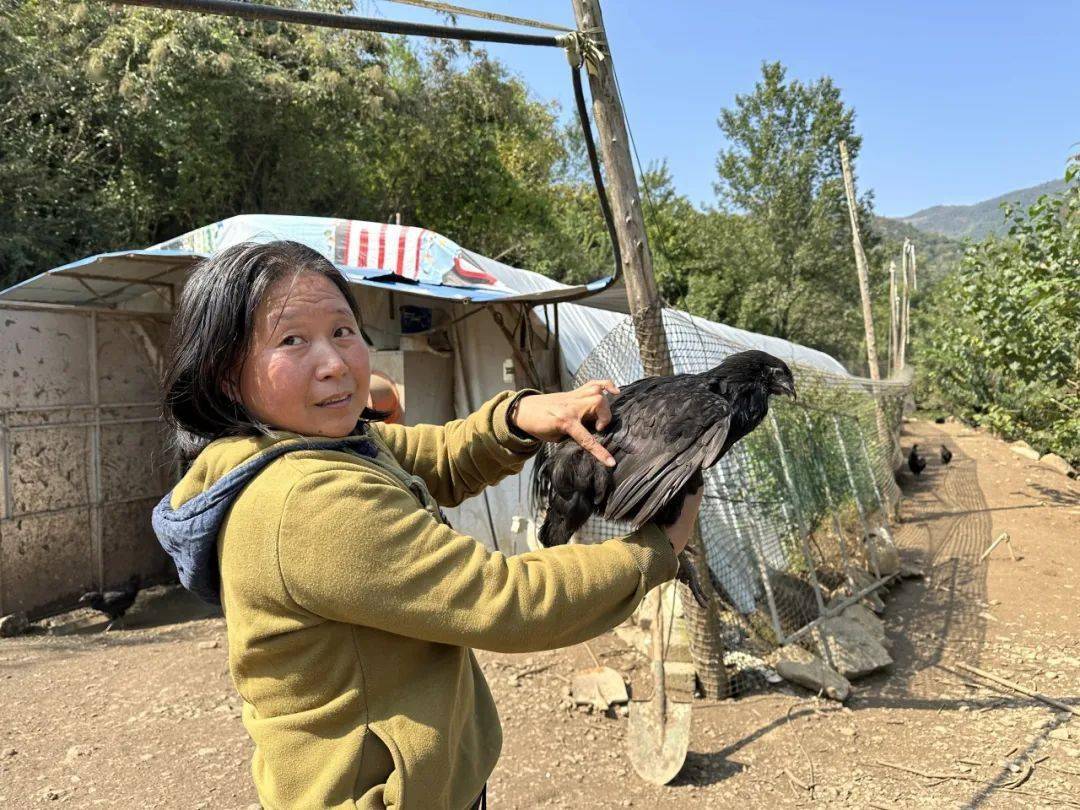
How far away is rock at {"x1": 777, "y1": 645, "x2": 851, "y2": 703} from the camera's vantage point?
15.9 ft

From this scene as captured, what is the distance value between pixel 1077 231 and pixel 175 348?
25.6 ft

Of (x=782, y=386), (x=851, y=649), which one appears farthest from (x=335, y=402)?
(x=851, y=649)

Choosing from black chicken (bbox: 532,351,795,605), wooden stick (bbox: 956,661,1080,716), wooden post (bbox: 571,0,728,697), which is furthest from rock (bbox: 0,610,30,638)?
wooden stick (bbox: 956,661,1080,716)

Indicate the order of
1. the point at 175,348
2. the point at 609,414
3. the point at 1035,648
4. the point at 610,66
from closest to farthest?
the point at 175,348 → the point at 609,414 → the point at 610,66 → the point at 1035,648

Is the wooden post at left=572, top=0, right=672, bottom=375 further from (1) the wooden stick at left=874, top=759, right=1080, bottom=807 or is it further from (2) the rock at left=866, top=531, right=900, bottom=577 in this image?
(2) the rock at left=866, top=531, right=900, bottom=577

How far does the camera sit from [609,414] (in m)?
1.71

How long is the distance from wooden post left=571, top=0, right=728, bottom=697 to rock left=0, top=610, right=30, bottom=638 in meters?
6.50

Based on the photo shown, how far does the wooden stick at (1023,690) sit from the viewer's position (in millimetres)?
4633

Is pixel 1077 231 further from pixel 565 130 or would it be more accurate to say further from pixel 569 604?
pixel 565 130

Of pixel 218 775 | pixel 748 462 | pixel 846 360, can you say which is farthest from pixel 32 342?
pixel 846 360

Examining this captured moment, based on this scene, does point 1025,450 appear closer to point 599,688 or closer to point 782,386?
point 599,688

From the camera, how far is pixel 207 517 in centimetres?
111

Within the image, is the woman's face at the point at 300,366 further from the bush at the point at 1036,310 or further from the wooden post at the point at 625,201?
the bush at the point at 1036,310

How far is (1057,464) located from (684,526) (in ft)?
47.5
